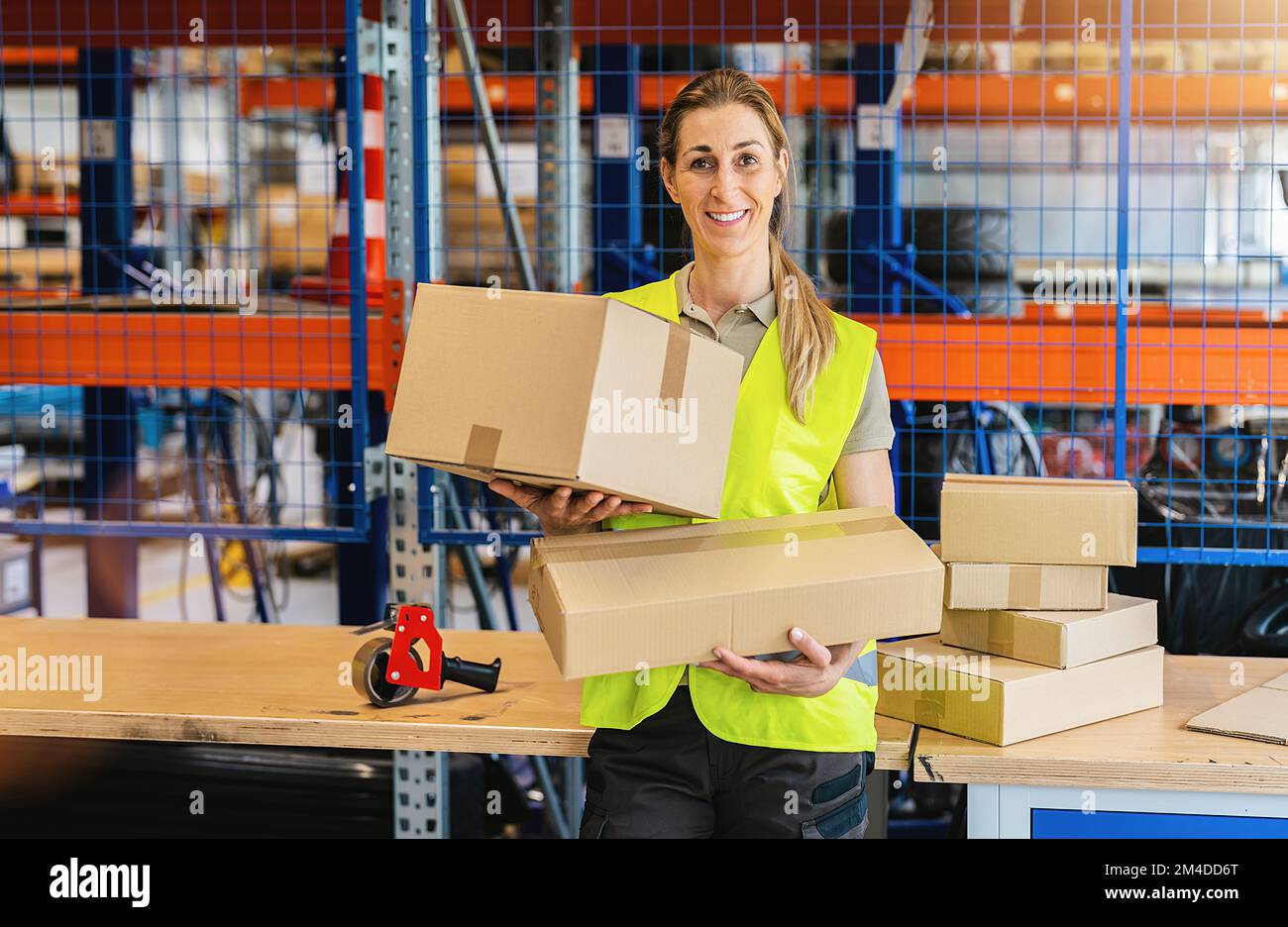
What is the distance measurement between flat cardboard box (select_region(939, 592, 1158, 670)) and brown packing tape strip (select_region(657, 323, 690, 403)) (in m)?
0.84

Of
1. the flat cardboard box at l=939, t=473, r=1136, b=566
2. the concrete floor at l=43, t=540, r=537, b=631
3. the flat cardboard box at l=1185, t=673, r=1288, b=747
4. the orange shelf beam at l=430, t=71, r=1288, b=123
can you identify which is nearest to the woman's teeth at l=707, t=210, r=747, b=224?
the flat cardboard box at l=939, t=473, r=1136, b=566

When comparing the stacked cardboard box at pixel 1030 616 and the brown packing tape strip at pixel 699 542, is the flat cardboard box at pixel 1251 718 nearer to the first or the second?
the stacked cardboard box at pixel 1030 616

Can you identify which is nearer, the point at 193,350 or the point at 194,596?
the point at 193,350

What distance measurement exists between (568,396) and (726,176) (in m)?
0.50

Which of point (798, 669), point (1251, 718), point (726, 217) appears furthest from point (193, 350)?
point (1251, 718)

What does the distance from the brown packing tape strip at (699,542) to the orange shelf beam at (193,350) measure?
1271mm

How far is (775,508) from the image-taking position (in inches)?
75.7

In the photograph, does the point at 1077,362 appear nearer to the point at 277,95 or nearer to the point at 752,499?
the point at 752,499

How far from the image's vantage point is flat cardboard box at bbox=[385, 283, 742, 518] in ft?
5.41

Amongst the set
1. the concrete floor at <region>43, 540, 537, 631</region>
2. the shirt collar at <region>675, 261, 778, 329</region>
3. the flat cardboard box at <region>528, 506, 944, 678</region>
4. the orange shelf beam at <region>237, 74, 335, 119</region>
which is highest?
the orange shelf beam at <region>237, 74, 335, 119</region>

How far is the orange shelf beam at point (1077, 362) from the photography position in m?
2.64

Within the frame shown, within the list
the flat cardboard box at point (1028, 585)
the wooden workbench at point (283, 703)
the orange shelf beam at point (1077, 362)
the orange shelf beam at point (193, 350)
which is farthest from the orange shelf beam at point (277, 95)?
the flat cardboard box at point (1028, 585)

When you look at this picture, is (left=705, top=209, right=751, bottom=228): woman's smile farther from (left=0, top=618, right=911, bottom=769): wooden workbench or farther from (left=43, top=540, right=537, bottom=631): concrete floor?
(left=43, top=540, right=537, bottom=631): concrete floor
